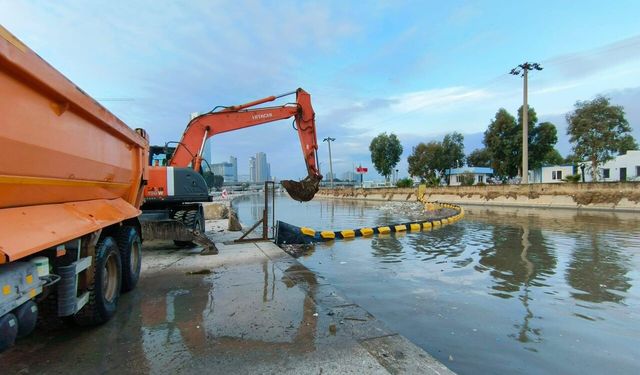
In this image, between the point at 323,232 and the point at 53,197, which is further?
the point at 323,232

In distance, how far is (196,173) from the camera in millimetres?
9977

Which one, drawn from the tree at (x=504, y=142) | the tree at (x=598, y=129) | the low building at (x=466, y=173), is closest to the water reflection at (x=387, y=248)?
the tree at (x=598, y=129)

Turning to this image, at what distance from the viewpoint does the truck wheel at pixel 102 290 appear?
14.8 feet

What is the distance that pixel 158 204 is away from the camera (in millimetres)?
9883

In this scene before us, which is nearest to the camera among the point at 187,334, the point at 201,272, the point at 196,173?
the point at 187,334

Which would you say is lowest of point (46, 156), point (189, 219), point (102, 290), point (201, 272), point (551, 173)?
point (201, 272)

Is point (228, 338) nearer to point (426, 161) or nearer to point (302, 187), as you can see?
point (302, 187)

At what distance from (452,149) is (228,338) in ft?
235

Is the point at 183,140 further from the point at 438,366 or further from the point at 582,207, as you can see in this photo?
the point at 582,207

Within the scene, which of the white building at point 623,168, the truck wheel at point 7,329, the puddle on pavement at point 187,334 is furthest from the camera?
the white building at point 623,168

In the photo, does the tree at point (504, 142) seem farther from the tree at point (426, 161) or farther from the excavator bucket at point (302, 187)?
the excavator bucket at point (302, 187)

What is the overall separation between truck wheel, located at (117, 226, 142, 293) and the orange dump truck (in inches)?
9.0

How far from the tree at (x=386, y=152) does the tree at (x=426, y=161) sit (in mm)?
4760

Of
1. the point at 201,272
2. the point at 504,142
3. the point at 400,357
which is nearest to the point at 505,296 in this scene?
the point at 400,357
